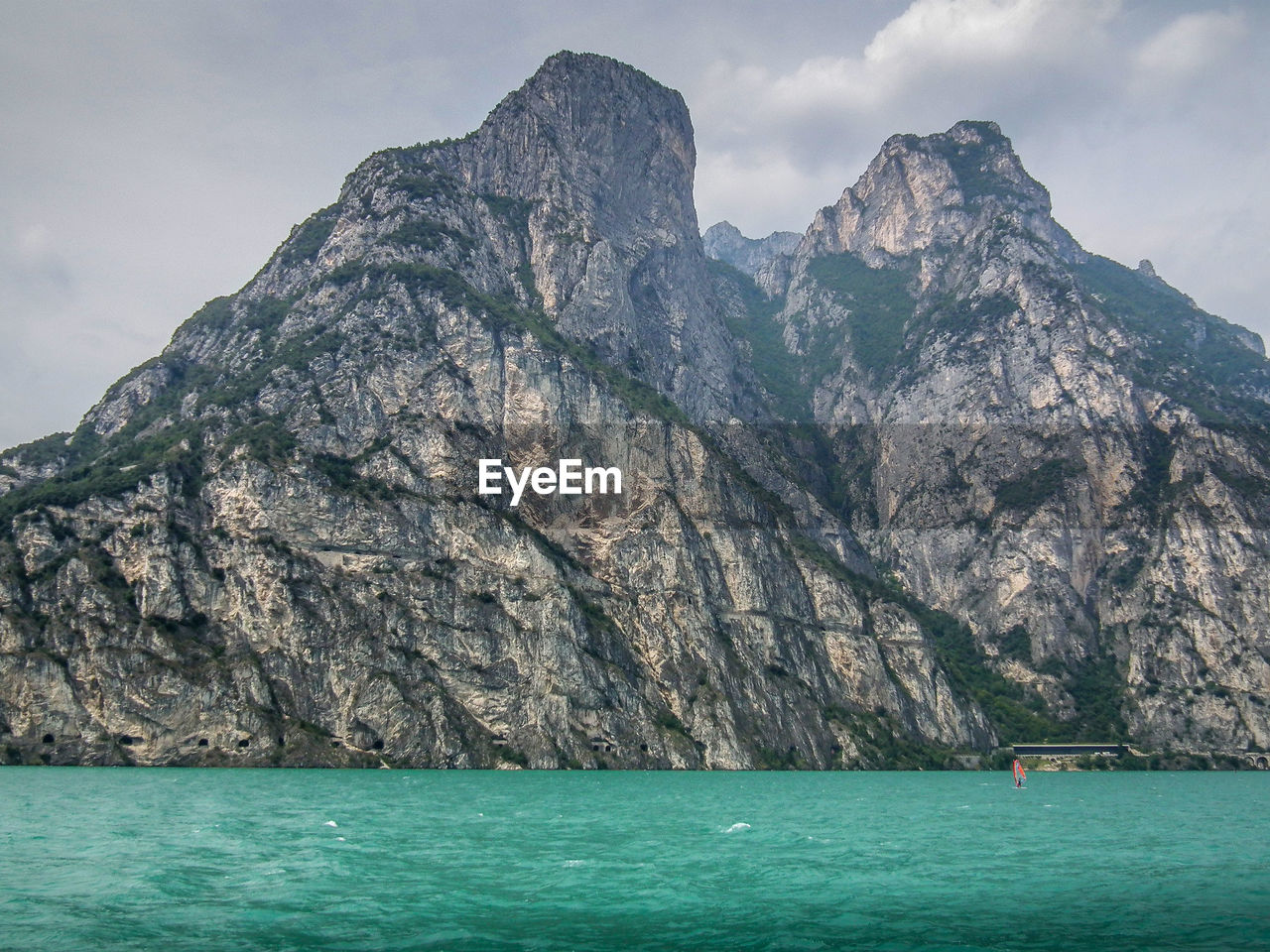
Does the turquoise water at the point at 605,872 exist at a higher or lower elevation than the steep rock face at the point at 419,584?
lower

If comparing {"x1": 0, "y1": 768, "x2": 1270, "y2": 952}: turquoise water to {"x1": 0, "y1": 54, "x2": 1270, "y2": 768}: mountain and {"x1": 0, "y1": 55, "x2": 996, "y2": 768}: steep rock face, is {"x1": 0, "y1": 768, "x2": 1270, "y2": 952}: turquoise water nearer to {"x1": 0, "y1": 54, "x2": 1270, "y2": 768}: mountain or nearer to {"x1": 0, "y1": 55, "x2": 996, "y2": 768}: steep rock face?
{"x1": 0, "y1": 55, "x2": 996, "y2": 768}: steep rock face

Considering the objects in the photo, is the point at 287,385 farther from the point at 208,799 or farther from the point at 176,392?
the point at 208,799

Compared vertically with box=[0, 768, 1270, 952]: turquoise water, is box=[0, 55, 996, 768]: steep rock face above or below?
above

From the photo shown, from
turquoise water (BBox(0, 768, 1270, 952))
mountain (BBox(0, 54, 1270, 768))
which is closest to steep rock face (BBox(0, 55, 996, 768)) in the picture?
mountain (BBox(0, 54, 1270, 768))

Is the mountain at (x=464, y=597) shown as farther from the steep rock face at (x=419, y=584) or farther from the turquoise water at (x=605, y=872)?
the turquoise water at (x=605, y=872)

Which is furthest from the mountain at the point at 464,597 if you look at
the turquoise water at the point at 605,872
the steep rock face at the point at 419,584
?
the turquoise water at the point at 605,872

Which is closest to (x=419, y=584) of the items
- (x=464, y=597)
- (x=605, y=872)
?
(x=464, y=597)

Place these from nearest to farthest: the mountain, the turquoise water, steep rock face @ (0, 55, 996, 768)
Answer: the turquoise water < steep rock face @ (0, 55, 996, 768) < the mountain
